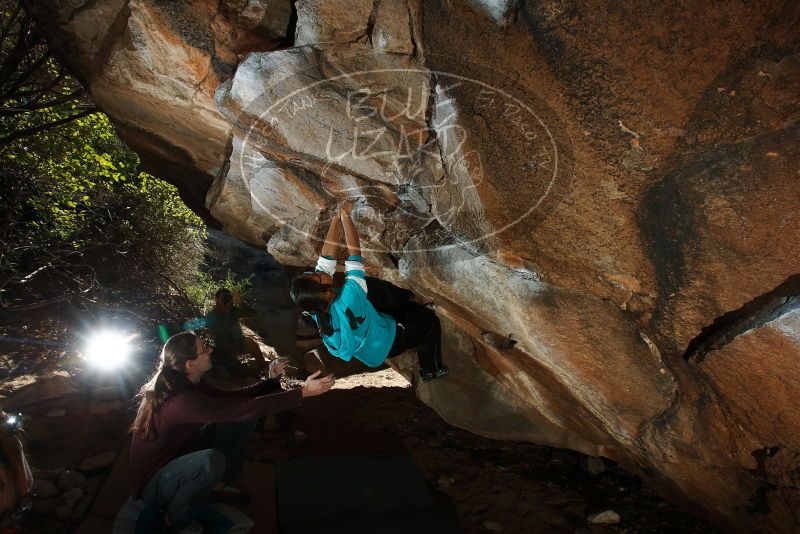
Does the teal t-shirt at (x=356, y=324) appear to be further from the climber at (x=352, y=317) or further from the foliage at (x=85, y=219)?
the foliage at (x=85, y=219)

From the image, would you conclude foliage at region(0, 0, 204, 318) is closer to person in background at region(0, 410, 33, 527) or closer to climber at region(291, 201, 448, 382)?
person in background at region(0, 410, 33, 527)

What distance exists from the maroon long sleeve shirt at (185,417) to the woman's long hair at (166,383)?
44mm

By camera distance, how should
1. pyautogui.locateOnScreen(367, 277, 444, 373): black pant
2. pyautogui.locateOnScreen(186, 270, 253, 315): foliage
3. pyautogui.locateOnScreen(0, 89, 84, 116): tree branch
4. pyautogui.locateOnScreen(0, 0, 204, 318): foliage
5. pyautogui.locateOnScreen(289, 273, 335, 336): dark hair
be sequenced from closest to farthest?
pyautogui.locateOnScreen(289, 273, 335, 336): dark hair < pyautogui.locateOnScreen(367, 277, 444, 373): black pant < pyautogui.locateOnScreen(0, 0, 204, 318): foliage < pyautogui.locateOnScreen(0, 89, 84, 116): tree branch < pyautogui.locateOnScreen(186, 270, 253, 315): foliage

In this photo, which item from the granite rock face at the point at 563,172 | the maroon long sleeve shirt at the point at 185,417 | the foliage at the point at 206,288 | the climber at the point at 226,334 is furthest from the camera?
the foliage at the point at 206,288

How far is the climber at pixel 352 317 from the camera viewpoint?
10.4 feet

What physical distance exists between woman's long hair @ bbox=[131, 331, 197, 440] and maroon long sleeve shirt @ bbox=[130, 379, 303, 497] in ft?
0.14

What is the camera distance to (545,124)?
243 cm

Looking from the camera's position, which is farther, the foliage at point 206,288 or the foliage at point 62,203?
the foliage at point 206,288

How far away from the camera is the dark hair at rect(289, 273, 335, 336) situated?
312 cm

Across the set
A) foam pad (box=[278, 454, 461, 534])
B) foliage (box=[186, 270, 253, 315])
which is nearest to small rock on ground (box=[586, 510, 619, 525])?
foam pad (box=[278, 454, 461, 534])

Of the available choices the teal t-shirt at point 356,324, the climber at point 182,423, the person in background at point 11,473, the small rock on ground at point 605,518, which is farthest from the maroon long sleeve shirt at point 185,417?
the small rock on ground at point 605,518

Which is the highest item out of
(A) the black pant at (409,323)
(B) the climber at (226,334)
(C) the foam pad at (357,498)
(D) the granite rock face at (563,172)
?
(D) the granite rock face at (563,172)

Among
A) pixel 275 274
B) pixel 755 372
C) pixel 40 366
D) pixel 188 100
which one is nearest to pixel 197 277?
pixel 275 274

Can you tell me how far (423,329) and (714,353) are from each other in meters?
2.34
